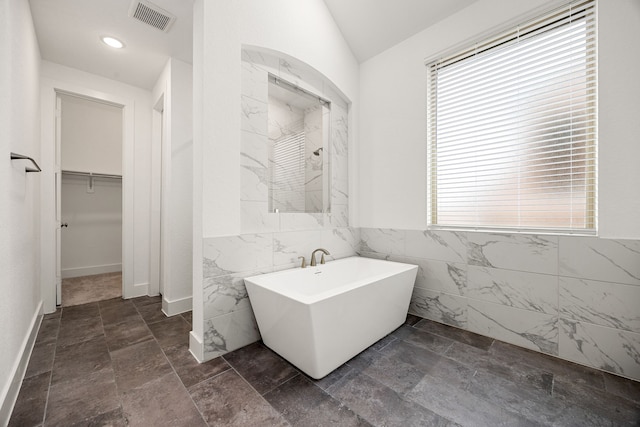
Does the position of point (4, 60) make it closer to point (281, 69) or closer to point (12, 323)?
point (12, 323)

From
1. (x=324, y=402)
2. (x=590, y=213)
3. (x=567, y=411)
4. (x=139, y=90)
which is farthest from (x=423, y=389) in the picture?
(x=139, y=90)

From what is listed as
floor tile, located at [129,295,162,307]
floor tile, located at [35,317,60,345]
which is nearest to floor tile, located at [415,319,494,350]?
floor tile, located at [129,295,162,307]

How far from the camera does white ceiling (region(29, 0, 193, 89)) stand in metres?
2.02

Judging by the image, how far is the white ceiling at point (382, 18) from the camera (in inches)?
90.6

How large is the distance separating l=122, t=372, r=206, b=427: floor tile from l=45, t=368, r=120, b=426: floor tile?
0.09m

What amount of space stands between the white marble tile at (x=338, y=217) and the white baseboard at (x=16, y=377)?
2.28 metres

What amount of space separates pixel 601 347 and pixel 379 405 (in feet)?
5.10

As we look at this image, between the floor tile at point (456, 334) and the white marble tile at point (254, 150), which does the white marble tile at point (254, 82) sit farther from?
the floor tile at point (456, 334)

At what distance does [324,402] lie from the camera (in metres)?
1.33

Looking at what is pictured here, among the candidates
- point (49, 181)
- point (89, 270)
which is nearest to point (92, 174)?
point (89, 270)

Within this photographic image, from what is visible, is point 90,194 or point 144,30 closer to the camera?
point 144,30

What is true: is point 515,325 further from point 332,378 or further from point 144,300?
point 144,300

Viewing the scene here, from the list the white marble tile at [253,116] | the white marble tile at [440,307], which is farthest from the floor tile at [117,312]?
the white marble tile at [440,307]

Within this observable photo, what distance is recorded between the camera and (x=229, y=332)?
1841 millimetres
